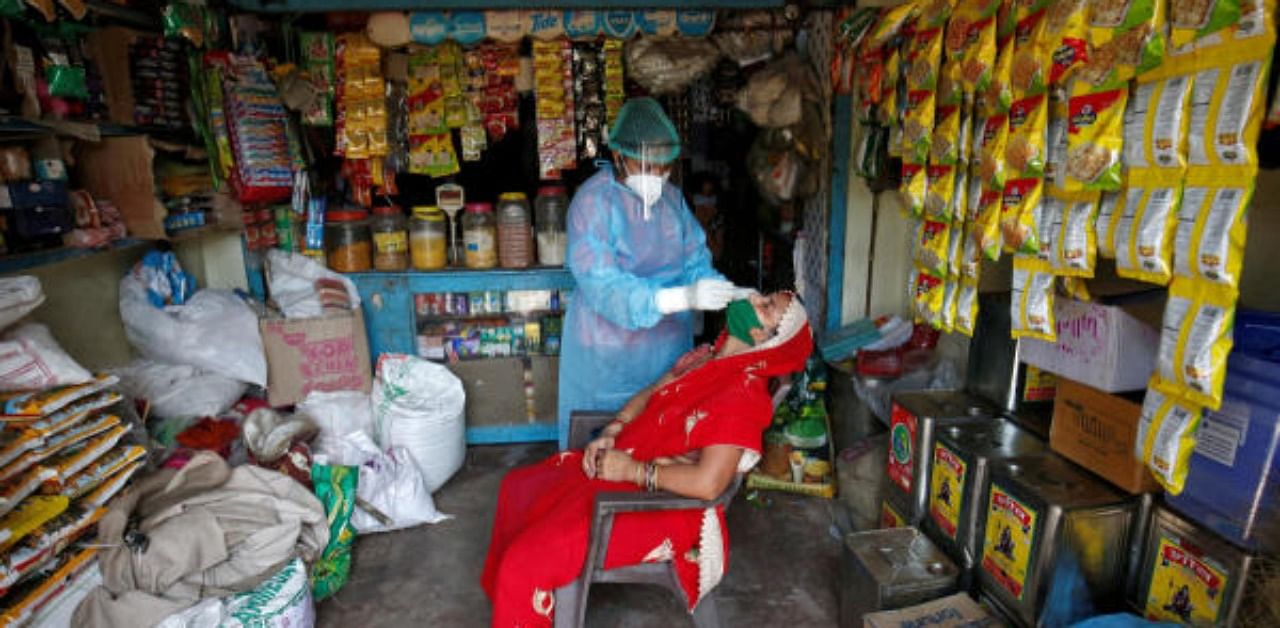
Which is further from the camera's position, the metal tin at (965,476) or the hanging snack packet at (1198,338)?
the metal tin at (965,476)

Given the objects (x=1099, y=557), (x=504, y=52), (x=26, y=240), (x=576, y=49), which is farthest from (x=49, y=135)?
(x=1099, y=557)

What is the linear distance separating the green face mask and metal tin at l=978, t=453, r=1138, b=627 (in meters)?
0.75

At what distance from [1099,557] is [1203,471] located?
355 millimetres

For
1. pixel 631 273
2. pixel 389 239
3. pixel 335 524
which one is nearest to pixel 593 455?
pixel 631 273

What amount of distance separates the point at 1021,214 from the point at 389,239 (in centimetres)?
269

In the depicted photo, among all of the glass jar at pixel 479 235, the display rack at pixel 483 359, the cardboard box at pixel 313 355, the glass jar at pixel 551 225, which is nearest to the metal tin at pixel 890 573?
the display rack at pixel 483 359

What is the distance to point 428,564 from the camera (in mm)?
2590

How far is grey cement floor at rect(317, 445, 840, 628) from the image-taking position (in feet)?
7.49

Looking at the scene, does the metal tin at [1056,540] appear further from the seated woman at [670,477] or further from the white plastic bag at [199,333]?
the white plastic bag at [199,333]

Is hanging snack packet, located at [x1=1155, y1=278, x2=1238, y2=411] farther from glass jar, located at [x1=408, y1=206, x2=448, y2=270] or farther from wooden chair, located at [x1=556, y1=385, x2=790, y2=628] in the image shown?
glass jar, located at [x1=408, y1=206, x2=448, y2=270]

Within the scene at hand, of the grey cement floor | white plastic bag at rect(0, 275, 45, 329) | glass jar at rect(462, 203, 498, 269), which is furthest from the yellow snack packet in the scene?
white plastic bag at rect(0, 275, 45, 329)

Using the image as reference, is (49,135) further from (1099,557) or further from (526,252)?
(1099,557)

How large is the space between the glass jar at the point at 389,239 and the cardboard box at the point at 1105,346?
273 centimetres

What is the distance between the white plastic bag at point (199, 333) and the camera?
2.75 m
